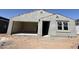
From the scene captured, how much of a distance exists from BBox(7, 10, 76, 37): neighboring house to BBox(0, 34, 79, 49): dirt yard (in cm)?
9

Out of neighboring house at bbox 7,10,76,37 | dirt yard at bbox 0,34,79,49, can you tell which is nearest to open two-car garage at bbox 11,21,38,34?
neighboring house at bbox 7,10,76,37

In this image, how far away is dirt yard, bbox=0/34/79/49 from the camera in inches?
88.7

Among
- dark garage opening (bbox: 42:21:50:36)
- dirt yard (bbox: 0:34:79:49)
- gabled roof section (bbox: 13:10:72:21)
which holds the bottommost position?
dirt yard (bbox: 0:34:79:49)

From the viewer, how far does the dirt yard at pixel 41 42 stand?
88.7 inches

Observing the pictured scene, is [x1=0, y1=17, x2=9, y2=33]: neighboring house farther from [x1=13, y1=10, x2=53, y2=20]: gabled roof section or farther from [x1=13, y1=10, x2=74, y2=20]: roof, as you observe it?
[x1=13, y1=10, x2=53, y2=20]: gabled roof section

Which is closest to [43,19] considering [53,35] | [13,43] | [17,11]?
[53,35]

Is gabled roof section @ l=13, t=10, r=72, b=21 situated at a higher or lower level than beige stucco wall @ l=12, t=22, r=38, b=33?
higher

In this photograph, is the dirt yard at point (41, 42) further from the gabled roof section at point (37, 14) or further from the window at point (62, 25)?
the gabled roof section at point (37, 14)

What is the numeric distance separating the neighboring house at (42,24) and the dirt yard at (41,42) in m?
0.09

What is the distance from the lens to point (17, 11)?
90.0 inches

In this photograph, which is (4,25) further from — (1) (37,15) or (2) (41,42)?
(2) (41,42)

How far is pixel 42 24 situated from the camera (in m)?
2.25

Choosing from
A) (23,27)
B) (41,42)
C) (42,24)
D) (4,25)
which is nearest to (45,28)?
(42,24)
